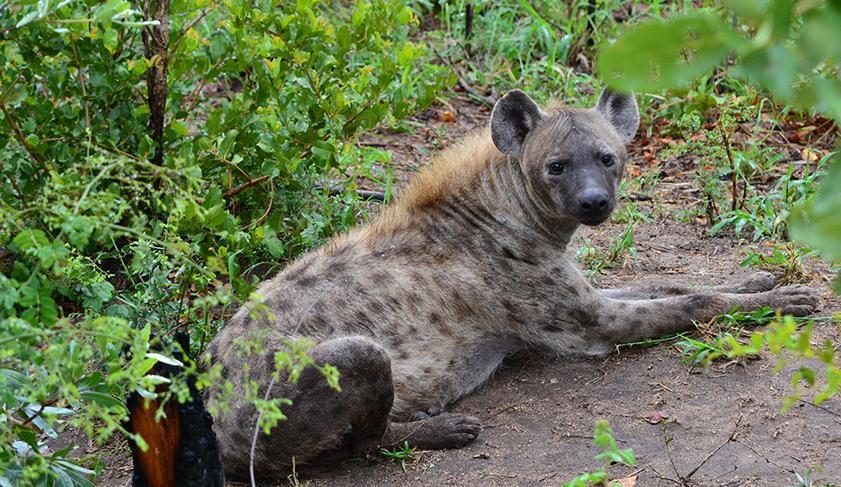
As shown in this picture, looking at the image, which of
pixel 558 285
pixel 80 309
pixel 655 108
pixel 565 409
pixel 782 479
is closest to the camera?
pixel 782 479

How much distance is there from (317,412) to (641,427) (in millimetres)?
1219

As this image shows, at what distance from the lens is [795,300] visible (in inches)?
178

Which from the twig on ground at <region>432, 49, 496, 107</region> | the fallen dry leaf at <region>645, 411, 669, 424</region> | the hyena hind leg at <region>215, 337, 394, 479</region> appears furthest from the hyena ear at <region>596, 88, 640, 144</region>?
the twig on ground at <region>432, 49, 496, 107</region>

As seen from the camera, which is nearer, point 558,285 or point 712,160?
point 558,285

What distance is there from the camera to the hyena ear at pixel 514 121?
4.66 m

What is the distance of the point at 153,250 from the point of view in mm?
4344

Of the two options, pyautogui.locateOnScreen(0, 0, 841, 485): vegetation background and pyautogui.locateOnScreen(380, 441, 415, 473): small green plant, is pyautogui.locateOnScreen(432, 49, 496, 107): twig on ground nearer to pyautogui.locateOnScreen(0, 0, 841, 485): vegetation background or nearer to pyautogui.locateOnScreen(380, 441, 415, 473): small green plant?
pyautogui.locateOnScreen(0, 0, 841, 485): vegetation background

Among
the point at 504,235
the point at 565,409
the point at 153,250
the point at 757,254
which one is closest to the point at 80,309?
the point at 153,250

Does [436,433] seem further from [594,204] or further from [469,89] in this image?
[469,89]

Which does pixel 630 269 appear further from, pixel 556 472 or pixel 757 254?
pixel 556 472

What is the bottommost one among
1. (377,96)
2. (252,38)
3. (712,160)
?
(712,160)

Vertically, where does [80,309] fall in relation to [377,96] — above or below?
below

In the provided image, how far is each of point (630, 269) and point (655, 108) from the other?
6.81 ft

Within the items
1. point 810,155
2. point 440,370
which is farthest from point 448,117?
point 440,370
